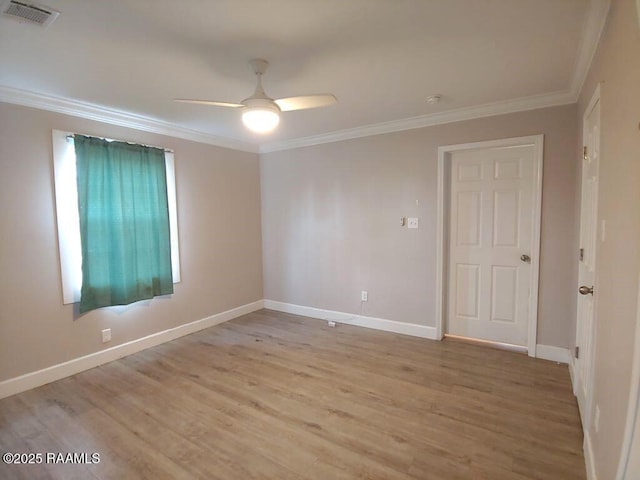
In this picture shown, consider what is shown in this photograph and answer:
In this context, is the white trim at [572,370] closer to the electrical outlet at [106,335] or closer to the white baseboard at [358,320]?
the white baseboard at [358,320]

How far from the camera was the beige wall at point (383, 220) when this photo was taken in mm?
3055

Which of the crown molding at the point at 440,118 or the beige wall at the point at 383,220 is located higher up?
the crown molding at the point at 440,118

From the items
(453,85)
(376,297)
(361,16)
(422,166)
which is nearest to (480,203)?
(422,166)

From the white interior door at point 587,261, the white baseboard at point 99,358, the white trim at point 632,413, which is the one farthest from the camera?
the white baseboard at point 99,358

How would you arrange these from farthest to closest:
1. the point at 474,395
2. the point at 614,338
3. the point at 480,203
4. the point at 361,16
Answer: the point at 480,203, the point at 474,395, the point at 361,16, the point at 614,338

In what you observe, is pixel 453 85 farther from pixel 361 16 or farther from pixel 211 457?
pixel 211 457

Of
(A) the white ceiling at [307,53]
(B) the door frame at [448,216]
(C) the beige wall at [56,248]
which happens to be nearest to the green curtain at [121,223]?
(C) the beige wall at [56,248]

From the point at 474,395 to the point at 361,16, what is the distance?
2753 mm

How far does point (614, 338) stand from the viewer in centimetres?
138

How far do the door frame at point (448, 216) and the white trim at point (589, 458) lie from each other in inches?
55.1

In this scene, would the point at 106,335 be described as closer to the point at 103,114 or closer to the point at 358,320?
the point at 103,114

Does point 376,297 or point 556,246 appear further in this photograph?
point 376,297

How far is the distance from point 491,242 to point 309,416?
99.9 inches

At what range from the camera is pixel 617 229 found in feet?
4.59
